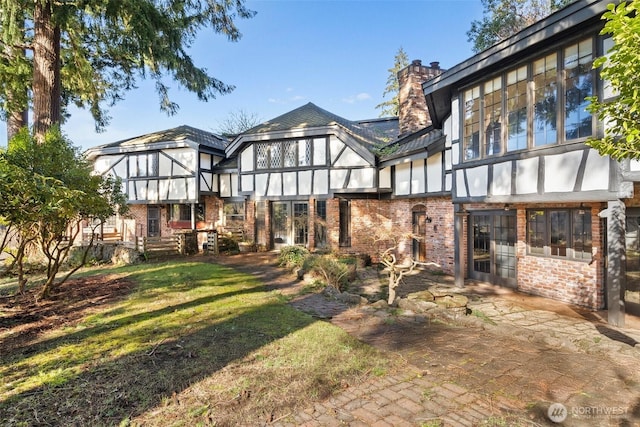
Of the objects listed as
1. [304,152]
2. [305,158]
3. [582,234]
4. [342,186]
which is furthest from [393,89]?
[582,234]

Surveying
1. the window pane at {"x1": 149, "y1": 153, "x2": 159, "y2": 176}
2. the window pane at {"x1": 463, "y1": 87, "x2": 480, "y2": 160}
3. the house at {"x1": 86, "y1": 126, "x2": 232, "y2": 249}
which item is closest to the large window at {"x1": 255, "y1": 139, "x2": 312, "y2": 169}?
the house at {"x1": 86, "y1": 126, "x2": 232, "y2": 249}

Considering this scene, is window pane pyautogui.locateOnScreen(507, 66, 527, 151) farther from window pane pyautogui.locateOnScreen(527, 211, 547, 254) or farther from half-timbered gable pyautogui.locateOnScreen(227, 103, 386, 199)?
half-timbered gable pyautogui.locateOnScreen(227, 103, 386, 199)

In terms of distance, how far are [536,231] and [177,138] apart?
1616 centimetres

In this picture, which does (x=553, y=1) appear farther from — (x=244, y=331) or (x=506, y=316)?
(x=244, y=331)

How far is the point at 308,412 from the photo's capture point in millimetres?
3355

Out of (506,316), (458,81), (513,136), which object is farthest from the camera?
(458,81)

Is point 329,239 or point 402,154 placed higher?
point 402,154

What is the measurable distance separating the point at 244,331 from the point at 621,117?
5.67m

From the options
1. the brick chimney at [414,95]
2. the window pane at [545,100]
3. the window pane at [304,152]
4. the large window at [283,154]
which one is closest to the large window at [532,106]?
the window pane at [545,100]

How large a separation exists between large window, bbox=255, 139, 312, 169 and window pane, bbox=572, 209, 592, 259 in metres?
10.0

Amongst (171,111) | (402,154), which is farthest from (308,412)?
(171,111)

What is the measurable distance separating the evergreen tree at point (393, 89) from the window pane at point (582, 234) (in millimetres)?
29370

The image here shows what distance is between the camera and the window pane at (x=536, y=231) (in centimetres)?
826

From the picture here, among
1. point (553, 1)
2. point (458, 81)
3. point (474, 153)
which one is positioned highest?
point (553, 1)
